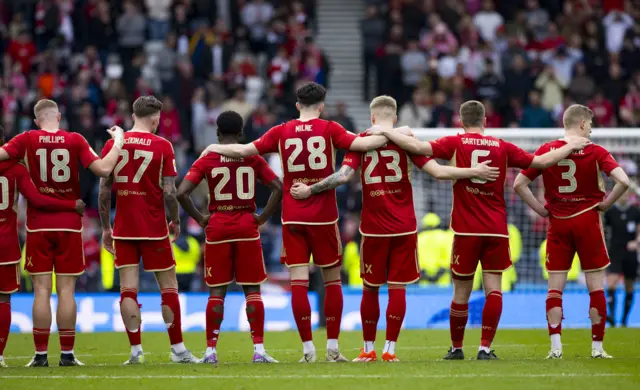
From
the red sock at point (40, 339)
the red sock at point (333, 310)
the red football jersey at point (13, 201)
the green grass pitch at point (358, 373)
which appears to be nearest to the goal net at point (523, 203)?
the green grass pitch at point (358, 373)

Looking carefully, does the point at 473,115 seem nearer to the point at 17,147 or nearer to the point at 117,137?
the point at 117,137

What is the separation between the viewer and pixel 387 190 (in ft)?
41.2

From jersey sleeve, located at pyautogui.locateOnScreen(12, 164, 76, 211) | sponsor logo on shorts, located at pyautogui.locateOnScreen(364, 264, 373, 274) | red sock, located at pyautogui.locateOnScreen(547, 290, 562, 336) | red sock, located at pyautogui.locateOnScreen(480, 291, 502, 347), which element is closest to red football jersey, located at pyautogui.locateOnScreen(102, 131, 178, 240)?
jersey sleeve, located at pyautogui.locateOnScreen(12, 164, 76, 211)

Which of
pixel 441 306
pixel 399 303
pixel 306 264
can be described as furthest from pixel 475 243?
pixel 441 306

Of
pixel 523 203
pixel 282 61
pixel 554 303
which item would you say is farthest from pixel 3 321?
pixel 282 61

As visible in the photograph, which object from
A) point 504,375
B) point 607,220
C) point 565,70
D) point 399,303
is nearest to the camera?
point 504,375

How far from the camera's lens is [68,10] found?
93.2ft

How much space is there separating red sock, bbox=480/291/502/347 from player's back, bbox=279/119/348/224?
184 cm

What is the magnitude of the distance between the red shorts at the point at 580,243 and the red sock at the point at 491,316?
829 millimetres

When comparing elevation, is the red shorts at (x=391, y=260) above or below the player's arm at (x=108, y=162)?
below

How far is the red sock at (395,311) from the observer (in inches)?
489

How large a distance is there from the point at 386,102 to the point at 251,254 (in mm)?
2147

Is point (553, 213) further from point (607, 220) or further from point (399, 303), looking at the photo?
point (607, 220)

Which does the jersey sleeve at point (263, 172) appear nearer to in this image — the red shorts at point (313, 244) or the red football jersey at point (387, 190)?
the red shorts at point (313, 244)
